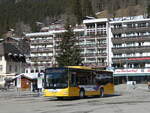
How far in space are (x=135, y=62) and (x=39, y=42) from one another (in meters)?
35.2

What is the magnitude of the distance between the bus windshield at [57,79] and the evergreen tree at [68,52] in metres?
46.4

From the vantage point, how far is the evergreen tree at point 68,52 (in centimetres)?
7838

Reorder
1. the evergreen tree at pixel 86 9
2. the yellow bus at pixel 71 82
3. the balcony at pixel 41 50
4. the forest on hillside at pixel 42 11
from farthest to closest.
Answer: the forest on hillside at pixel 42 11
the evergreen tree at pixel 86 9
the balcony at pixel 41 50
the yellow bus at pixel 71 82

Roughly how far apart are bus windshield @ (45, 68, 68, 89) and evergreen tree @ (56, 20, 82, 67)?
4644 cm

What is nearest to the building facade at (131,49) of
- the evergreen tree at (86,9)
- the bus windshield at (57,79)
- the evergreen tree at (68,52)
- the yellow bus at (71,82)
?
the evergreen tree at (68,52)

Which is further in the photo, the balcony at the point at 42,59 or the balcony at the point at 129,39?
the balcony at the point at 42,59

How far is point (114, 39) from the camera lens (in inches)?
3890

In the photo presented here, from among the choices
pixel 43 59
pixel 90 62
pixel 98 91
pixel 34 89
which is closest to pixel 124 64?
pixel 90 62

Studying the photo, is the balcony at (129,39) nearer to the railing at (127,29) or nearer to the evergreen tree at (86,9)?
the railing at (127,29)

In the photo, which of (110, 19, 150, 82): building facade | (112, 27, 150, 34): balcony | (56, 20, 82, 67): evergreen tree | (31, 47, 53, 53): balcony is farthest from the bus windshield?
(31, 47, 53, 53): balcony

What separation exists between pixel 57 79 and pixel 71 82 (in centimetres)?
115

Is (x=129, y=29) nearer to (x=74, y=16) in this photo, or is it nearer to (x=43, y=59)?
(x=43, y=59)

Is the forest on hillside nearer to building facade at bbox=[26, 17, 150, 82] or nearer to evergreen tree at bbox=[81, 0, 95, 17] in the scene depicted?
evergreen tree at bbox=[81, 0, 95, 17]

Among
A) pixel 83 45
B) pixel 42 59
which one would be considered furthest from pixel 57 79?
pixel 42 59
